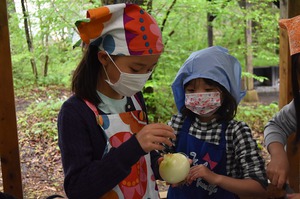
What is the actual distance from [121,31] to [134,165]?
2.23 feet

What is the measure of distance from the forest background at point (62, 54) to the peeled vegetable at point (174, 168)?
2.53 metres

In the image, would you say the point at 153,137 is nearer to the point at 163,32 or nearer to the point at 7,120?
the point at 7,120

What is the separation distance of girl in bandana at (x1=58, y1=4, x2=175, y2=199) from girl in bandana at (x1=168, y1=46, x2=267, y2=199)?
47cm

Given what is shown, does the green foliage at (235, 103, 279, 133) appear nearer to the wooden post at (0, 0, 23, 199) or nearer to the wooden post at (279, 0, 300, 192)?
the wooden post at (279, 0, 300, 192)

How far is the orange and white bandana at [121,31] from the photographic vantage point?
4.75ft

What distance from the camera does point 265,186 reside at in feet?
5.86

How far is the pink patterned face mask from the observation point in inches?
75.6

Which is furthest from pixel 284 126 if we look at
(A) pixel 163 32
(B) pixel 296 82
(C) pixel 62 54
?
(C) pixel 62 54

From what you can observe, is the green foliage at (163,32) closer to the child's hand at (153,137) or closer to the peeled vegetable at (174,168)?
the peeled vegetable at (174,168)

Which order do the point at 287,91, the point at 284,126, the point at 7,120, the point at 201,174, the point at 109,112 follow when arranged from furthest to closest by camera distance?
the point at 287,91 < the point at 7,120 < the point at 284,126 < the point at 201,174 < the point at 109,112

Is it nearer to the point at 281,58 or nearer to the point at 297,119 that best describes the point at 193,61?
the point at 297,119

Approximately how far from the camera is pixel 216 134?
1.97 m

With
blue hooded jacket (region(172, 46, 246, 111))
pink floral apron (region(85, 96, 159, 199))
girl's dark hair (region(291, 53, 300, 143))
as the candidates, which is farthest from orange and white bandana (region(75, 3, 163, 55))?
girl's dark hair (region(291, 53, 300, 143))

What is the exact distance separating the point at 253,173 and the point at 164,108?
4.19 meters
